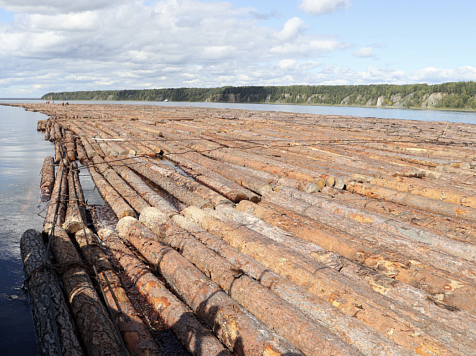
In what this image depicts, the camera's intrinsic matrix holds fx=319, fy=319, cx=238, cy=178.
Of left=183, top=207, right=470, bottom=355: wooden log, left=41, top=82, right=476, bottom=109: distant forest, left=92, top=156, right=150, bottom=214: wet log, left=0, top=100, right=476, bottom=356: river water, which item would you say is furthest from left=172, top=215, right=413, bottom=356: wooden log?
left=41, top=82, right=476, bottom=109: distant forest

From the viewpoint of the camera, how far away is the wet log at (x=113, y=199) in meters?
9.17

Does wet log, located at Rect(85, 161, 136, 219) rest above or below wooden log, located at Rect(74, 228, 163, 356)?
above

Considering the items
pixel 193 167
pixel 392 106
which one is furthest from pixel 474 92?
pixel 193 167

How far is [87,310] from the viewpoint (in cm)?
485

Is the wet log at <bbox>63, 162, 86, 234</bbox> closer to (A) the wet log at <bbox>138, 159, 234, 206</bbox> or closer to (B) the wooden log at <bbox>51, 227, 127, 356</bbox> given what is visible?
(B) the wooden log at <bbox>51, 227, 127, 356</bbox>

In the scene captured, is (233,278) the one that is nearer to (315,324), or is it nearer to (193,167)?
(315,324)

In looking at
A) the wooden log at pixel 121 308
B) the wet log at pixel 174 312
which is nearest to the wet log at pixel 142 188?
the wooden log at pixel 121 308

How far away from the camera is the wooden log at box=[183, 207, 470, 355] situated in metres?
4.21

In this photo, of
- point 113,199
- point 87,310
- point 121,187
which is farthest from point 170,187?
point 87,310

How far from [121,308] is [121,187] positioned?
7061mm

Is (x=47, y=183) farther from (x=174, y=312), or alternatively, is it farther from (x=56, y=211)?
(x=174, y=312)

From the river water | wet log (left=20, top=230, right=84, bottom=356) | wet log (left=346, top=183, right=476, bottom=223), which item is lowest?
the river water

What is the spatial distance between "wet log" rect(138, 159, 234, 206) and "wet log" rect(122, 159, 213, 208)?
0.24 metres

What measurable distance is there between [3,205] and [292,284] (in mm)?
11737
